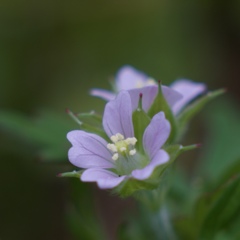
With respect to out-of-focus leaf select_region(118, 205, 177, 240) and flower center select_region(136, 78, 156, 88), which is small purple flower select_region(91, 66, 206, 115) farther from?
out-of-focus leaf select_region(118, 205, 177, 240)

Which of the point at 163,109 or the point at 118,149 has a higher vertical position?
the point at 163,109

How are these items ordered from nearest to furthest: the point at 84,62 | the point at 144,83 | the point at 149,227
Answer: the point at 144,83 → the point at 149,227 → the point at 84,62

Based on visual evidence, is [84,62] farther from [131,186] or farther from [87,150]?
[131,186]

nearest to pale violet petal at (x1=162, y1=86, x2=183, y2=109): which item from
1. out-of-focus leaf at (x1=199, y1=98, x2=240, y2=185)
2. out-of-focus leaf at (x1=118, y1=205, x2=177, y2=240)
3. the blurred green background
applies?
out-of-focus leaf at (x1=118, y1=205, x2=177, y2=240)

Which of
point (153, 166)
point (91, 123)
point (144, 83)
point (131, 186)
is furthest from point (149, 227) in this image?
point (153, 166)

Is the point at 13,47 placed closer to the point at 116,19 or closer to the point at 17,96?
the point at 17,96

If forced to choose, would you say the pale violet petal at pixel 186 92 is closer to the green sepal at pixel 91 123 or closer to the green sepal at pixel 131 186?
the green sepal at pixel 91 123

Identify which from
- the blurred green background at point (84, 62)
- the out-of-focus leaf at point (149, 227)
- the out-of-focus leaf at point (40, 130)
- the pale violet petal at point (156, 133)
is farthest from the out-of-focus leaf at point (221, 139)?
the pale violet petal at point (156, 133)

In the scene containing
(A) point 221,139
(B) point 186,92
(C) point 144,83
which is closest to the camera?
(B) point 186,92
